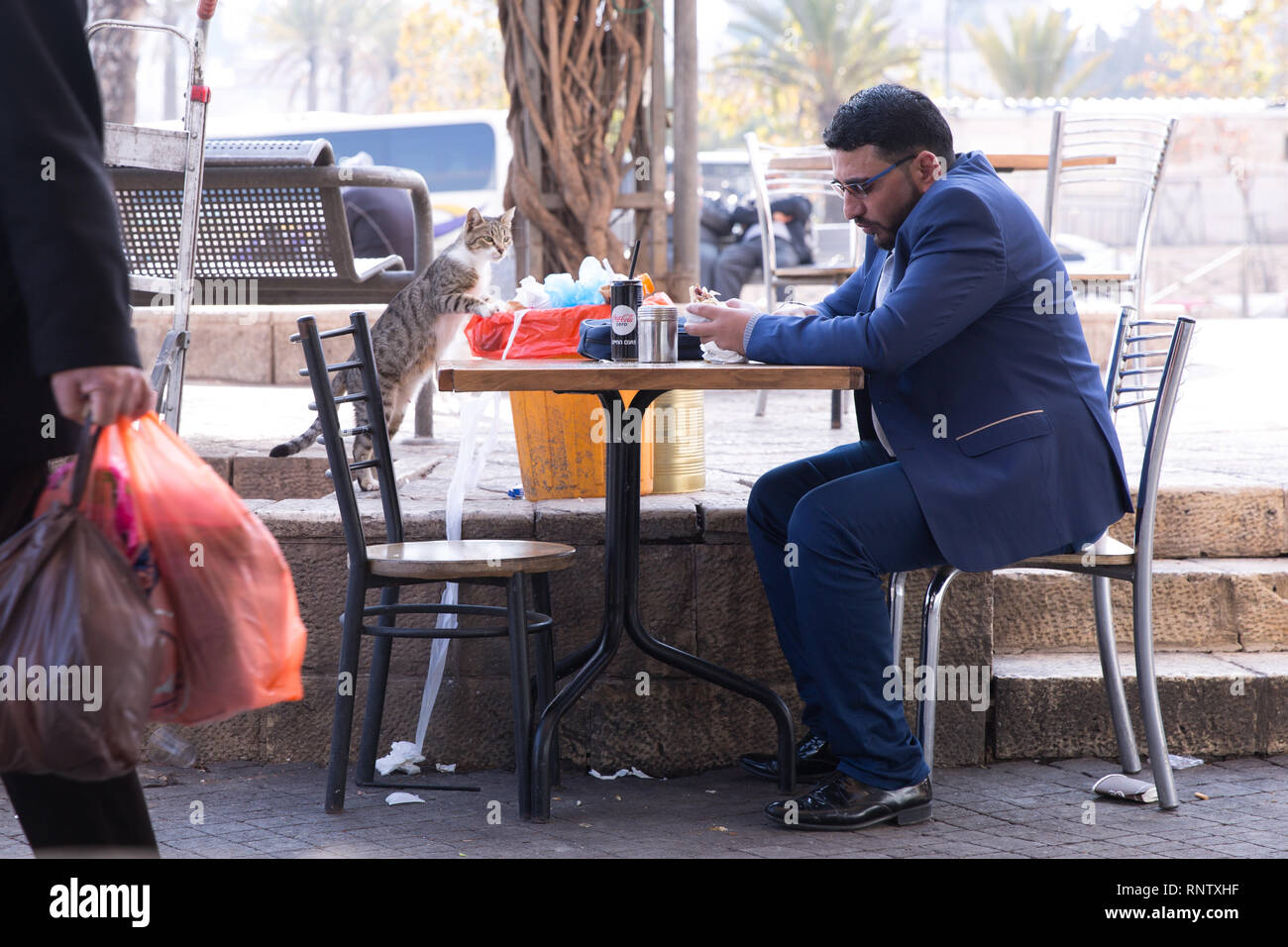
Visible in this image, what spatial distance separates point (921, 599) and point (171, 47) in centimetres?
5386

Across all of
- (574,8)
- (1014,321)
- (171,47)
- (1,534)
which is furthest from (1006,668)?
(171,47)

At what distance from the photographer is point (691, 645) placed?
4.12m

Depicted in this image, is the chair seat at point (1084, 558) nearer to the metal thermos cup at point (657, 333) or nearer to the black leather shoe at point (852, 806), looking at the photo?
the black leather shoe at point (852, 806)

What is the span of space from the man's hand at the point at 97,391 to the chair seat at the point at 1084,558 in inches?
86.5

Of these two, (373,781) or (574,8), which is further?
(574,8)

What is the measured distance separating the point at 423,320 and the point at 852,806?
8.54 ft

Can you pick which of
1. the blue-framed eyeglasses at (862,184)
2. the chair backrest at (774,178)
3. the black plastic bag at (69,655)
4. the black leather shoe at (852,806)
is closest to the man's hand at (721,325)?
the blue-framed eyeglasses at (862,184)

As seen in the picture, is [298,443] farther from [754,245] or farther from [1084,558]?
[754,245]

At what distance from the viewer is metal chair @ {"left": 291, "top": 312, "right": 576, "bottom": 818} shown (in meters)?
3.47

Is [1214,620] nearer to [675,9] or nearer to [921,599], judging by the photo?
[921,599]

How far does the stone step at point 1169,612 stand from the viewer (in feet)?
14.5

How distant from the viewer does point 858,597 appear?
333 centimetres

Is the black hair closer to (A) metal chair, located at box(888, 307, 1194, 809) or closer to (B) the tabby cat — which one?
(A) metal chair, located at box(888, 307, 1194, 809)

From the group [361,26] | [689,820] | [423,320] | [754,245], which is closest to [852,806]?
[689,820]
